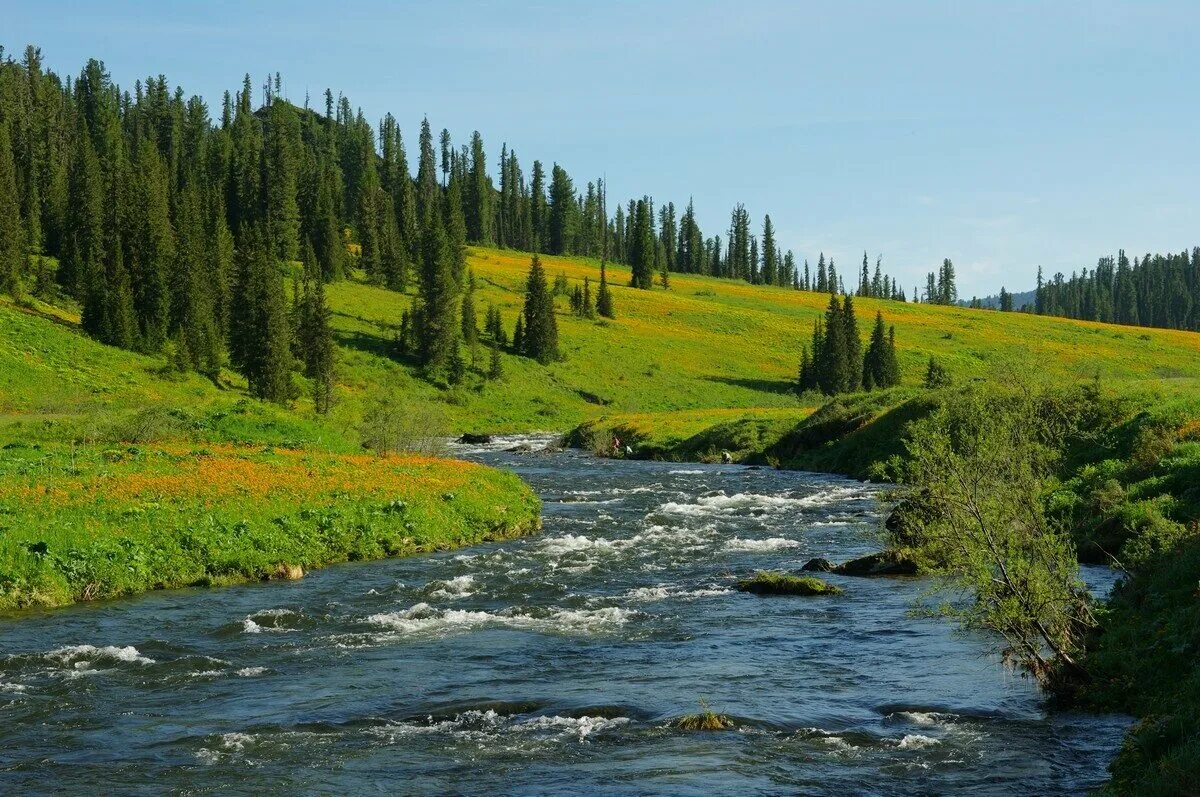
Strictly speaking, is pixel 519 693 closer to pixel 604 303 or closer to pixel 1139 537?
pixel 1139 537

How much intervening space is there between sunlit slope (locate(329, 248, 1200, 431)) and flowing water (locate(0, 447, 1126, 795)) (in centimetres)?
5677

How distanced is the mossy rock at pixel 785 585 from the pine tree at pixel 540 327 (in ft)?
302

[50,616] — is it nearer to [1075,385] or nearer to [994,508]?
[994,508]

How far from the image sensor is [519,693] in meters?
16.1

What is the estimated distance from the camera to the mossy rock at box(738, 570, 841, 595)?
23.7 metres

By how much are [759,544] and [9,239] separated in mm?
81060

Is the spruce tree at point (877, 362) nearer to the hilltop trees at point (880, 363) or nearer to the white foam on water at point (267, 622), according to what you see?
the hilltop trees at point (880, 363)

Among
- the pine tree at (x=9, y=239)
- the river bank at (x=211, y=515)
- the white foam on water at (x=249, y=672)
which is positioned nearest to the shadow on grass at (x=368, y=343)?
the pine tree at (x=9, y=239)

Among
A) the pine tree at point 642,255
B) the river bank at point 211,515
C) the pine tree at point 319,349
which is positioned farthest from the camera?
the pine tree at point 642,255

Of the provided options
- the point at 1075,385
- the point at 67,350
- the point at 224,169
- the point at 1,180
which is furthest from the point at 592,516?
the point at 224,169

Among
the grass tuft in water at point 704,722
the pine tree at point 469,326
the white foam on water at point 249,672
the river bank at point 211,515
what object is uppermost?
the pine tree at point 469,326

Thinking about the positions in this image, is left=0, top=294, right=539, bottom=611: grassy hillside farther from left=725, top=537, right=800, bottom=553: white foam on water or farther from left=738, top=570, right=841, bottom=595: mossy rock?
left=738, top=570, right=841, bottom=595: mossy rock

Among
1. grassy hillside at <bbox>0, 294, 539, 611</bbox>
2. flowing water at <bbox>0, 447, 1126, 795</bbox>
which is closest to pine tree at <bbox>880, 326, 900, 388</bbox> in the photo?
grassy hillside at <bbox>0, 294, 539, 611</bbox>

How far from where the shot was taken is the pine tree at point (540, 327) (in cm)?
11656
